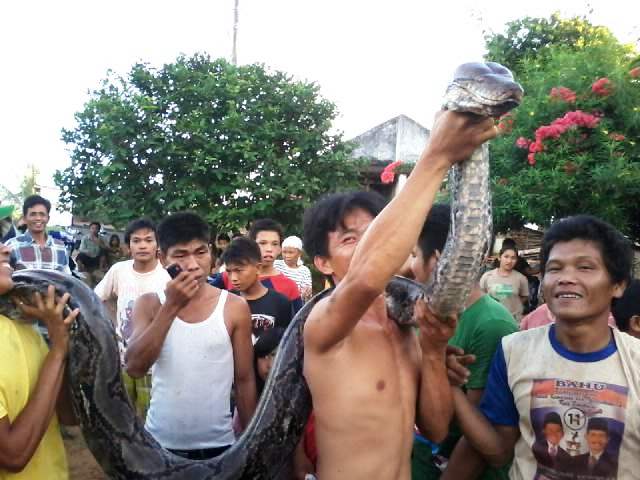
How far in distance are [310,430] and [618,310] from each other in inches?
79.2

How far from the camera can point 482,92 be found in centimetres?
137

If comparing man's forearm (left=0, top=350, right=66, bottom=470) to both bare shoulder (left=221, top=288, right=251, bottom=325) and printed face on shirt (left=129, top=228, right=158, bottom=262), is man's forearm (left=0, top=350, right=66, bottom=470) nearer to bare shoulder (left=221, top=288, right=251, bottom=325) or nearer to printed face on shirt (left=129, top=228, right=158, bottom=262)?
bare shoulder (left=221, top=288, right=251, bottom=325)

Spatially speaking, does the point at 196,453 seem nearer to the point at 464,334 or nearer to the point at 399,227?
the point at 464,334

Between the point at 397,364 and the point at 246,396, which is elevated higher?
the point at 397,364

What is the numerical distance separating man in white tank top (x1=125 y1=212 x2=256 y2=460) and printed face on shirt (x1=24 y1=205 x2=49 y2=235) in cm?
403

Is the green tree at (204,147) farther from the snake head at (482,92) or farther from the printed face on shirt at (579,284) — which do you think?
the snake head at (482,92)

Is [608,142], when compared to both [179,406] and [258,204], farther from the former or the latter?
[258,204]

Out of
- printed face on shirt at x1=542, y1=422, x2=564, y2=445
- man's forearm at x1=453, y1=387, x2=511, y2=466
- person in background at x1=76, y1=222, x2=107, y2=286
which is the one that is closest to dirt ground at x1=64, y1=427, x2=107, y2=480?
man's forearm at x1=453, y1=387, x2=511, y2=466

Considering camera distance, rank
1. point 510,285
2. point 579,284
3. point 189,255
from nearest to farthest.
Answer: point 579,284
point 189,255
point 510,285

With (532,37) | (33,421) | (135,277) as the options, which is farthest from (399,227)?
(532,37)

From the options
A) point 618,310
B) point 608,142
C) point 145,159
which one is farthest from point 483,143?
point 145,159

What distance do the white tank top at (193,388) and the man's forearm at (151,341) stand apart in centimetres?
9

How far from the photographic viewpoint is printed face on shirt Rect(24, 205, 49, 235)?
6199 mm

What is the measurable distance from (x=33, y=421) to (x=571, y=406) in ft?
6.58
